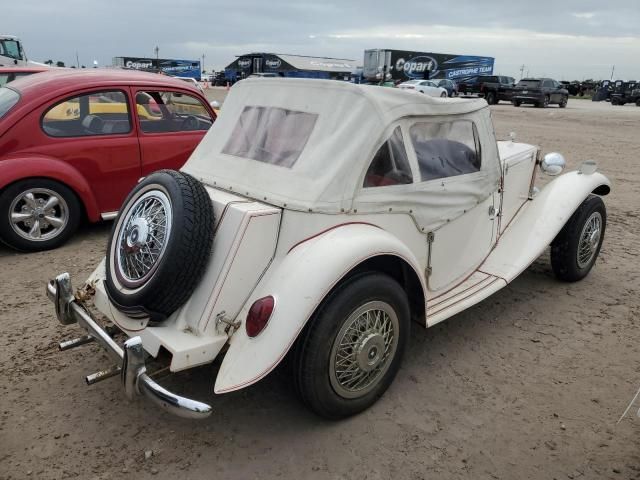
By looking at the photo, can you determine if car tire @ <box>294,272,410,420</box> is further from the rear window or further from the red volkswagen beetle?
the rear window

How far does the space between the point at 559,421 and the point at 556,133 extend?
15036 millimetres

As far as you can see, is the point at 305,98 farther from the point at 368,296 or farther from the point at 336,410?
the point at 336,410

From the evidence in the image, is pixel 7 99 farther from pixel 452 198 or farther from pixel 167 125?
pixel 452 198

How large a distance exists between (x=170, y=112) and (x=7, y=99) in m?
1.65

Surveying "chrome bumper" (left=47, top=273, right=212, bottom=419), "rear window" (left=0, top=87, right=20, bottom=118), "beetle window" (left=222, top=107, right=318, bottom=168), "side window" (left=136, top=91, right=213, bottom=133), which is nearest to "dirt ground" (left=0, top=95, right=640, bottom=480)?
"chrome bumper" (left=47, top=273, right=212, bottom=419)

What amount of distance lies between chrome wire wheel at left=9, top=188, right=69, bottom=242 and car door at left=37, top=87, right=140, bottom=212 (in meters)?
0.37

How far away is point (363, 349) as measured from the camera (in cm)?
280

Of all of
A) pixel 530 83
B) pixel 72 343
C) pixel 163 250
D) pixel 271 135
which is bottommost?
pixel 72 343

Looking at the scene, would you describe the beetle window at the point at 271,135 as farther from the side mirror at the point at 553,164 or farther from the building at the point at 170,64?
the building at the point at 170,64

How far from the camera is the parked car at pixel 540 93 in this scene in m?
28.7

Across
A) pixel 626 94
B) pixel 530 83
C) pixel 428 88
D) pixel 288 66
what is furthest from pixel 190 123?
pixel 288 66

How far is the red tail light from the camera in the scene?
8.21 ft

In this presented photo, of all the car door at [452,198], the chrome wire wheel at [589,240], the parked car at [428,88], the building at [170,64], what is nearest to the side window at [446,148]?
the car door at [452,198]

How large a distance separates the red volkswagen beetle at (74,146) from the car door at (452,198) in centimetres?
355
